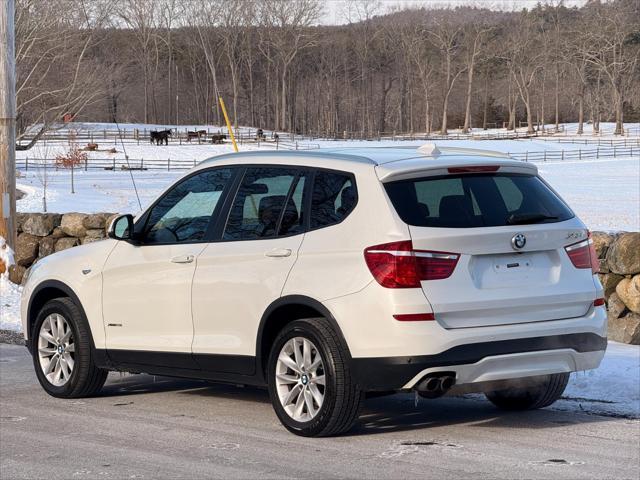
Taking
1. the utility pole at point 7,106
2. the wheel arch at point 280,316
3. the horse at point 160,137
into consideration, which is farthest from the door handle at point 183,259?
the horse at point 160,137

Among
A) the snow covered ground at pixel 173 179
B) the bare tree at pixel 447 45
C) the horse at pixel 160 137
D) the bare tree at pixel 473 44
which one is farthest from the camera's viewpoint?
the bare tree at pixel 447 45

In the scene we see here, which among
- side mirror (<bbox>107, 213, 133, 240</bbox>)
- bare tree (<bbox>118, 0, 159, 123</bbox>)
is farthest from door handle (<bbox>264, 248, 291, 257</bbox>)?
bare tree (<bbox>118, 0, 159, 123</bbox>)

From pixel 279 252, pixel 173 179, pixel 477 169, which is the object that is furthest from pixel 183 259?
pixel 173 179

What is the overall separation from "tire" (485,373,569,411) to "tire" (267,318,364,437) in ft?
4.52

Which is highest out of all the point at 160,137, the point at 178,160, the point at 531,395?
the point at 160,137

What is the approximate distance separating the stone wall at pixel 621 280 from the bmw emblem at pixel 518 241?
16.7ft

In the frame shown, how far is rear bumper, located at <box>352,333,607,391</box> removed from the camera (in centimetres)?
681

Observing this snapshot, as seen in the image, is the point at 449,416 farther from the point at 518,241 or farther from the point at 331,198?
the point at 331,198

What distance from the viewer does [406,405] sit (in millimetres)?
8586

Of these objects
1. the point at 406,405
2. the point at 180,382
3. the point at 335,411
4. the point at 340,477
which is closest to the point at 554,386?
the point at 406,405

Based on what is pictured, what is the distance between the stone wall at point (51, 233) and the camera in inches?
679

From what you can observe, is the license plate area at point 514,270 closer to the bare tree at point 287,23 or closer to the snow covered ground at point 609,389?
the snow covered ground at point 609,389

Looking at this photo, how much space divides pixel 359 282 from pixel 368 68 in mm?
139526

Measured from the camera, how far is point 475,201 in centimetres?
726
